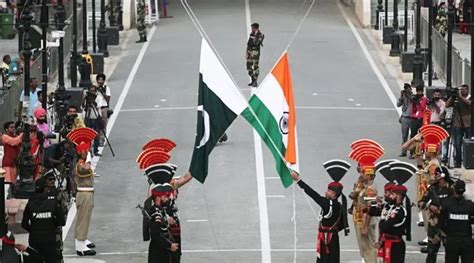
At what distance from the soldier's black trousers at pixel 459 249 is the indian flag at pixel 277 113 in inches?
100

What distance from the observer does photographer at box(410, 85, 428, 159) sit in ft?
128

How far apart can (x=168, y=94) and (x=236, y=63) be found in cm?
558

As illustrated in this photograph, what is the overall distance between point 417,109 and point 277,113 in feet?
37.3

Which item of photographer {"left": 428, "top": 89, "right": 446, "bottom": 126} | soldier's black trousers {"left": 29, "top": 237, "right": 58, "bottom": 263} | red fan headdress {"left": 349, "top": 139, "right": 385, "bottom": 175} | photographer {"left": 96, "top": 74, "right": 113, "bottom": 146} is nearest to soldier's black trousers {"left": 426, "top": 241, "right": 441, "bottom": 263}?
red fan headdress {"left": 349, "top": 139, "right": 385, "bottom": 175}

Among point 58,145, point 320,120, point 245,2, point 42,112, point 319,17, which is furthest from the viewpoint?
point 245,2

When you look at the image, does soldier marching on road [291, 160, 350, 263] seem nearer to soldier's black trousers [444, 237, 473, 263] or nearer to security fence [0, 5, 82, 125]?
soldier's black trousers [444, 237, 473, 263]

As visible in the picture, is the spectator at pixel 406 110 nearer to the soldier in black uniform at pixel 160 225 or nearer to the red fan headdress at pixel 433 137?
the red fan headdress at pixel 433 137

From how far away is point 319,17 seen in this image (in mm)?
63188

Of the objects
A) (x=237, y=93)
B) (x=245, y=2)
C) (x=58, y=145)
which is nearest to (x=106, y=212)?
(x=58, y=145)

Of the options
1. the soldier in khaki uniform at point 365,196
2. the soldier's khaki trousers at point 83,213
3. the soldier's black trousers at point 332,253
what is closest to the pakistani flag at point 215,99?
the soldier in khaki uniform at point 365,196

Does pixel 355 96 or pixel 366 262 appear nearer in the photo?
pixel 366 262

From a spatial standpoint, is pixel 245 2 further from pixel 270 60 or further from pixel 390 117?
pixel 390 117

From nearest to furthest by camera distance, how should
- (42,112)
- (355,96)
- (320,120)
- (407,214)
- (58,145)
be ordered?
(407,214), (58,145), (42,112), (320,120), (355,96)

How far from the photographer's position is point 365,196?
2828 cm
